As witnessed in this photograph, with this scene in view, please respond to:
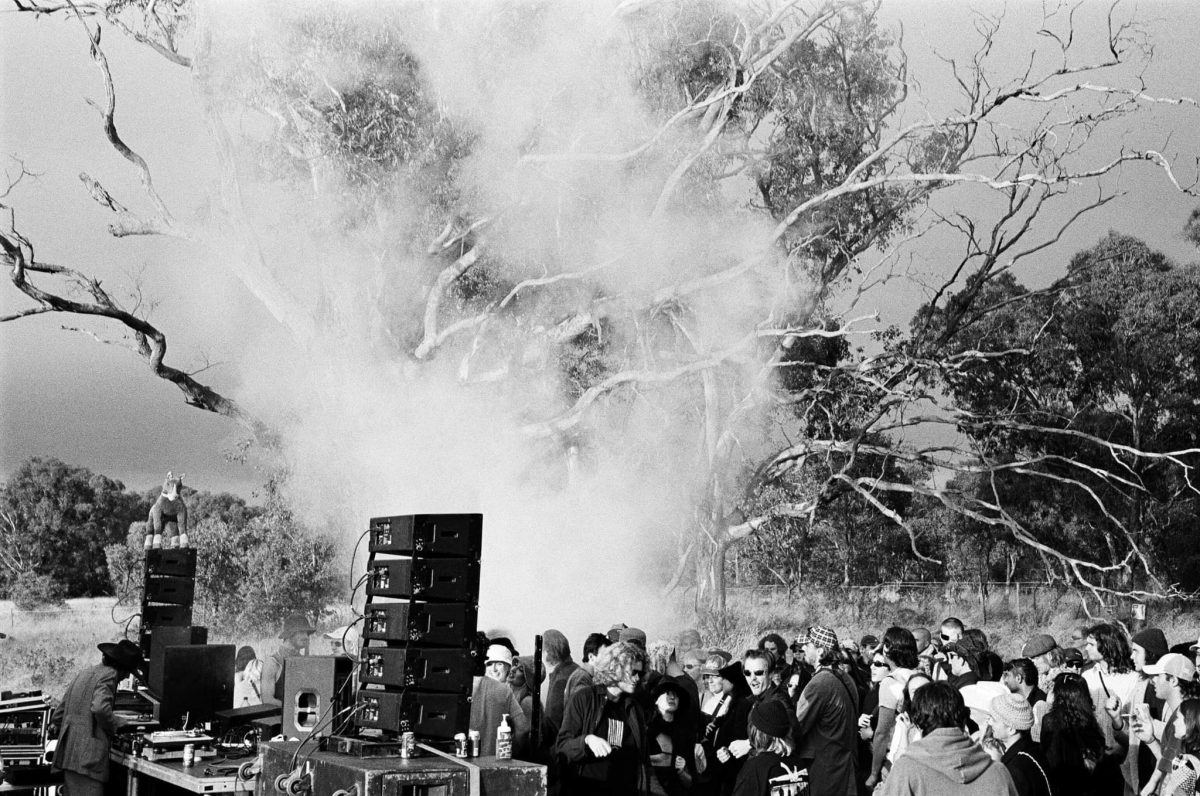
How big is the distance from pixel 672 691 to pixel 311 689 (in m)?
1.98

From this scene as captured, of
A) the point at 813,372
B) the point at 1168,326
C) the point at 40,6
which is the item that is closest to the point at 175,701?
the point at 40,6

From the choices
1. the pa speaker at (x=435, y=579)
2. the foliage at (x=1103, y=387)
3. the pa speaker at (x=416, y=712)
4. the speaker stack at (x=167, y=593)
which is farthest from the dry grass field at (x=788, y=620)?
the pa speaker at (x=416, y=712)

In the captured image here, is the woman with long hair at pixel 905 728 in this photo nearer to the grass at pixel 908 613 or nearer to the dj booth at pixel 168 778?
the dj booth at pixel 168 778

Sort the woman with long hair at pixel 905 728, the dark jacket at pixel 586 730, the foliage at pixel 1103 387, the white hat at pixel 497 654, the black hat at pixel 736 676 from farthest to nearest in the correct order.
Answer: the foliage at pixel 1103 387, the black hat at pixel 736 676, the white hat at pixel 497 654, the dark jacket at pixel 586 730, the woman with long hair at pixel 905 728

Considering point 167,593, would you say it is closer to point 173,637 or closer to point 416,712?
point 173,637

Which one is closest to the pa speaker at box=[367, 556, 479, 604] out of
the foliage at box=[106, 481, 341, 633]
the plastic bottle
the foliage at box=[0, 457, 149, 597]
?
the plastic bottle

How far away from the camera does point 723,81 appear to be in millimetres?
22703

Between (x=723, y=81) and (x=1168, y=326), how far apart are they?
10977 mm

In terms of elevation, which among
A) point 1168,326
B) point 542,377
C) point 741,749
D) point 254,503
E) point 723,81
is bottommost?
point 741,749

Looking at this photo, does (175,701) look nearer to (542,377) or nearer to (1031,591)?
(542,377)

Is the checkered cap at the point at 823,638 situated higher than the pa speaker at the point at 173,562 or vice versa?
the pa speaker at the point at 173,562

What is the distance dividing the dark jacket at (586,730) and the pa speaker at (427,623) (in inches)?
26.4

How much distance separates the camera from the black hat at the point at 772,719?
5445 mm

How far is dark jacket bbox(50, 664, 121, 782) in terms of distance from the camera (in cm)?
736
